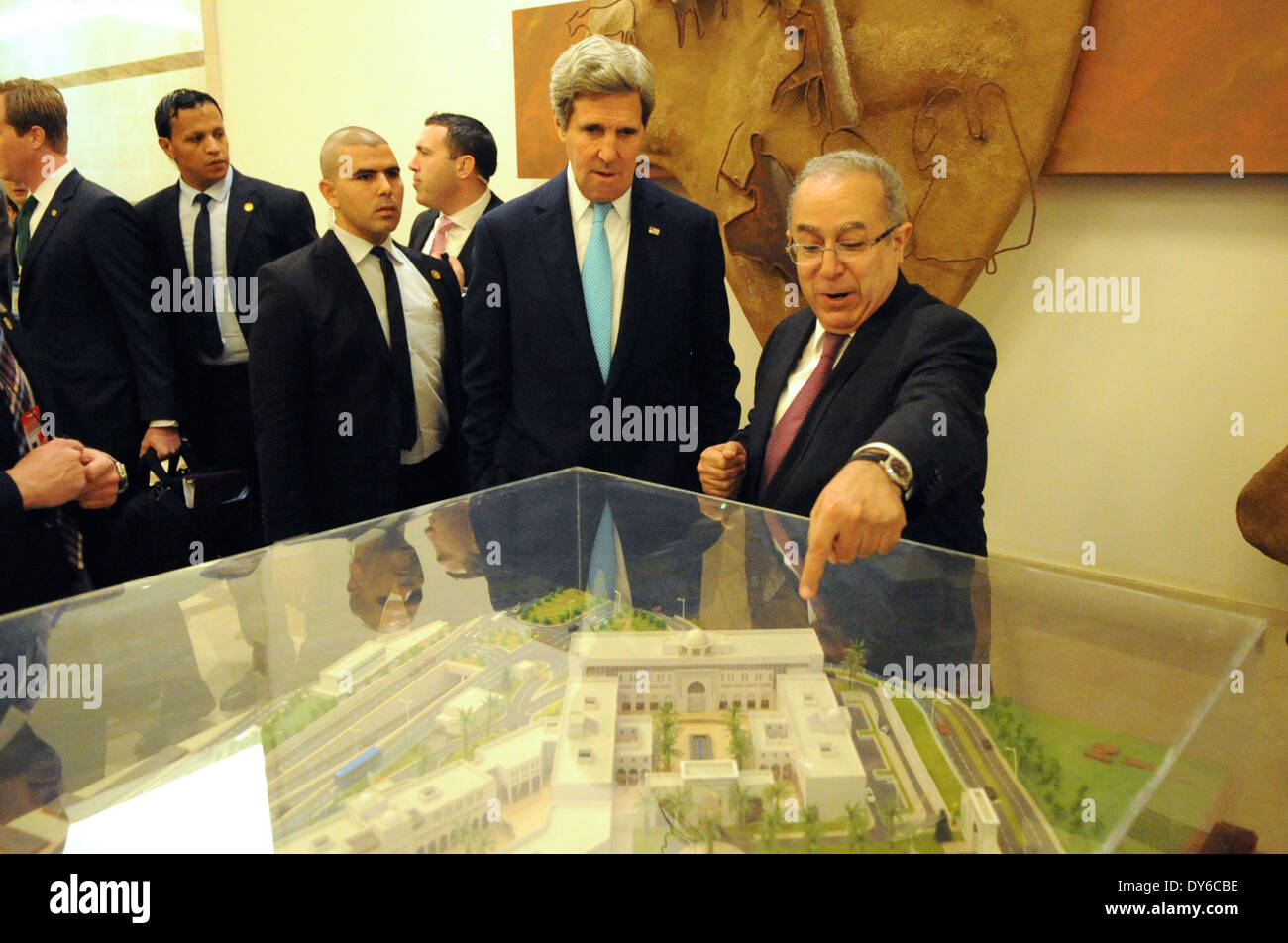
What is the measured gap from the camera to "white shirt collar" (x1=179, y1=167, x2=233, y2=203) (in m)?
3.99

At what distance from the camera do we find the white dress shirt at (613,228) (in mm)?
2572

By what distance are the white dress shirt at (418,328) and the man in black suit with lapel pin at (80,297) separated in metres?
1.25

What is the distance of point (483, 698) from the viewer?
121cm

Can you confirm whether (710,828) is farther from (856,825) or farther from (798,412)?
(798,412)

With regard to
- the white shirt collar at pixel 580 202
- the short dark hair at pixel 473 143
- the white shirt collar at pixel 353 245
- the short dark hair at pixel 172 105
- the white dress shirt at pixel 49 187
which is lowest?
the white shirt collar at pixel 353 245

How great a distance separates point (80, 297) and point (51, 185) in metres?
0.39

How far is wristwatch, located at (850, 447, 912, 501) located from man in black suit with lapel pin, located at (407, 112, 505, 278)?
2690 millimetres

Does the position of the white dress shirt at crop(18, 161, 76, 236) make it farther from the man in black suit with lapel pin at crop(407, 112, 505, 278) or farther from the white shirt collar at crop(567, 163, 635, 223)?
the white shirt collar at crop(567, 163, 635, 223)

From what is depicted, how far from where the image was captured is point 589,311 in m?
2.56

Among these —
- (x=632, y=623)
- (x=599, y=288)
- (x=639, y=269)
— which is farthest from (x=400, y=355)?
(x=632, y=623)

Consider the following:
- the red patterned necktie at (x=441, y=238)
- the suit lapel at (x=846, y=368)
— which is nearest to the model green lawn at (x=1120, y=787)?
the suit lapel at (x=846, y=368)

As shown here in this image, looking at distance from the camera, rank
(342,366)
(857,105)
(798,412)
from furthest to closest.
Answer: (857,105)
(342,366)
(798,412)

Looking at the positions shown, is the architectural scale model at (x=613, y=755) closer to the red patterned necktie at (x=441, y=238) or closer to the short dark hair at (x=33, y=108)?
the red patterned necktie at (x=441, y=238)

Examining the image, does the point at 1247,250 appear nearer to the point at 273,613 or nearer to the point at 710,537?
the point at 710,537
